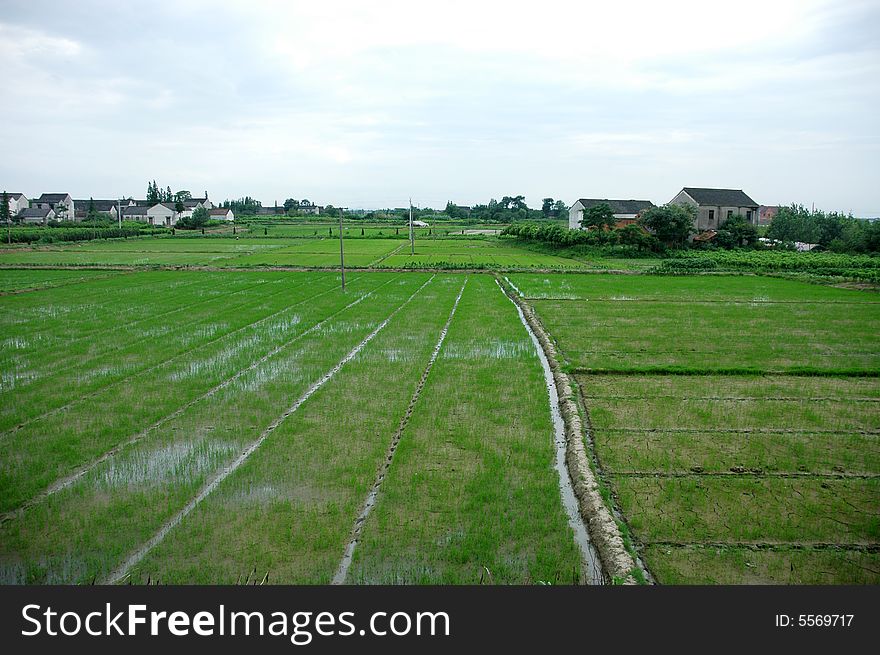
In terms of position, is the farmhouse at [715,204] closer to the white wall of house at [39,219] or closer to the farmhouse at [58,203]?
the white wall of house at [39,219]

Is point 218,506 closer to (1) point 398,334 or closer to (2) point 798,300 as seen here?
(1) point 398,334

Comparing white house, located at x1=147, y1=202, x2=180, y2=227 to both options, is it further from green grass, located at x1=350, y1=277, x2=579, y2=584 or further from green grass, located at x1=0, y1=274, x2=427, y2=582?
green grass, located at x1=350, y1=277, x2=579, y2=584

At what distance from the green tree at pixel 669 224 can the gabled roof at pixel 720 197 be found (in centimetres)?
1182

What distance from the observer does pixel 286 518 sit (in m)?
6.74

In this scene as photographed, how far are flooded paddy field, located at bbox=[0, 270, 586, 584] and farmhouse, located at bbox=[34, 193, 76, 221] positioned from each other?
82198mm

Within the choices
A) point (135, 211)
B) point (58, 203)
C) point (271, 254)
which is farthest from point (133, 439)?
point (58, 203)

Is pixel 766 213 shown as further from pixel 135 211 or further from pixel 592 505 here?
pixel 592 505

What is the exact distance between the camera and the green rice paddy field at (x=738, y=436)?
6.19 metres

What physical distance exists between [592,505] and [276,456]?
162 inches

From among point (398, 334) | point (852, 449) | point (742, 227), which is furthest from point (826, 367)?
point (742, 227)

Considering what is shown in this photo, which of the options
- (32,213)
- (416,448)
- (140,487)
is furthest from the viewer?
(32,213)

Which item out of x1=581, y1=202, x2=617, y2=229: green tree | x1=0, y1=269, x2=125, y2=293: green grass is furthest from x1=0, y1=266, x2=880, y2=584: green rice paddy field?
x1=581, y1=202, x2=617, y2=229: green tree

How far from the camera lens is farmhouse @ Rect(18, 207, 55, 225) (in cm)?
7769

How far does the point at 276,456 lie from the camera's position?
8492mm
